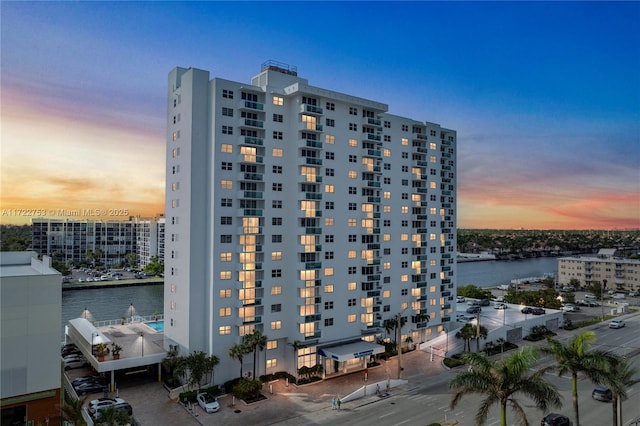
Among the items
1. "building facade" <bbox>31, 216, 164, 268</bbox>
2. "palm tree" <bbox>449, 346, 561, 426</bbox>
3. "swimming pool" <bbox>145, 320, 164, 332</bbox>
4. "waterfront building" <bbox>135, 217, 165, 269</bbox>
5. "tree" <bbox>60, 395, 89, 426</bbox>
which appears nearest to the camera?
"palm tree" <bbox>449, 346, 561, 426</bbox>

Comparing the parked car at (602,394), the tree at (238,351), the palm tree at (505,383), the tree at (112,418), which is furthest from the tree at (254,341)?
the parked car at (602,394)

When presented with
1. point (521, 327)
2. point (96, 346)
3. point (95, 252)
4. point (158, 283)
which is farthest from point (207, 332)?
point (95, 252)

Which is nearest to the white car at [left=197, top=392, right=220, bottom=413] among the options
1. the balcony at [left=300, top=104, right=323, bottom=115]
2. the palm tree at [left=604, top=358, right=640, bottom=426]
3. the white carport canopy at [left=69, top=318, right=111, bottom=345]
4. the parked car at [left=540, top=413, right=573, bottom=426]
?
the white carport canopy at [left=69, top=318, right=111, bottom=345]

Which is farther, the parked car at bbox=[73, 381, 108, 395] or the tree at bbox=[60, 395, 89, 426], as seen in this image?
the parked car at bbox=[73, 381, 108, 395]

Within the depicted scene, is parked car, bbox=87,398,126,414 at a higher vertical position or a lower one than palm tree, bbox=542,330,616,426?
lower

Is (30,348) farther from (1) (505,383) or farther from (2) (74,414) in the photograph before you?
(1) (505,383)

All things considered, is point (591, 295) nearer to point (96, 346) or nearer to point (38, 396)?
point (96, 346)

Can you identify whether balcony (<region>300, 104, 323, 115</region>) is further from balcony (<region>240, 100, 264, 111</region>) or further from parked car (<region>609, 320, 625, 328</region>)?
parked car (<region>609, 320, 625, 328</region>)

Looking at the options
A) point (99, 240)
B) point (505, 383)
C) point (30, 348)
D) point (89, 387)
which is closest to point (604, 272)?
point (505, 383)
